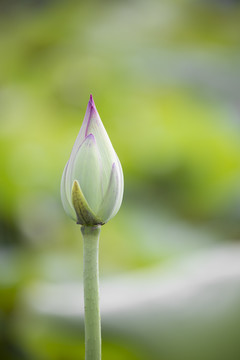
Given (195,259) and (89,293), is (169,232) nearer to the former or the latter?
(195,259)

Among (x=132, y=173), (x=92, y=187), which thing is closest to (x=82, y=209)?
(x=92, y=187)

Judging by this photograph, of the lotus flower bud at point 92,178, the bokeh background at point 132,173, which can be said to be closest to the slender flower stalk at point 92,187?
the lotus flower bud at point 92,178

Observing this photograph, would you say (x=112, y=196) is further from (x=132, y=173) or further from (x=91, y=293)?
(x=132, y=173)

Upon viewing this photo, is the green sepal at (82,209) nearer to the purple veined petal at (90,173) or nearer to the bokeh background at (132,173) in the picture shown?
the purple veined petal at (90,173)

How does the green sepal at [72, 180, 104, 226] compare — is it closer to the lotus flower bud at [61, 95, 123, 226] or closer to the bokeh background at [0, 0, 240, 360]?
the lotus flower bud at [61, 95, 123, 226]

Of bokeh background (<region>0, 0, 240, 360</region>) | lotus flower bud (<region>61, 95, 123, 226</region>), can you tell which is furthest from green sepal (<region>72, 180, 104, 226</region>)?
bokeh background (<region>0, 0, 240, 360</region>)

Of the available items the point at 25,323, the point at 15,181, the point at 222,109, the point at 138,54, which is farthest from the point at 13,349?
the point at 138,54
